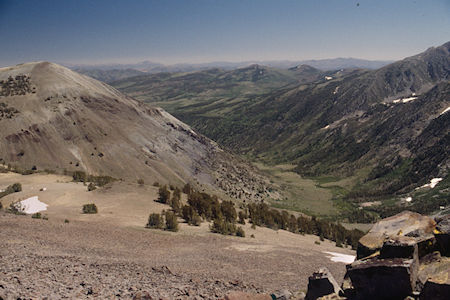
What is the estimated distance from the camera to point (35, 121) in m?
51.4

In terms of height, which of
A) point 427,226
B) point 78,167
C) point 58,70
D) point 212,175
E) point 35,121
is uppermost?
point 58,70

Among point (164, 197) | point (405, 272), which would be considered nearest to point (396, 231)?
point (405, 272)

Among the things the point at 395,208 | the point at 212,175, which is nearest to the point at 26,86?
the point at 212,175

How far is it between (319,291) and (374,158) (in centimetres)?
12495

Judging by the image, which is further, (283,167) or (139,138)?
(283,167)

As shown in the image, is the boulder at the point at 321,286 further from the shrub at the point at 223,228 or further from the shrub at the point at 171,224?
the shrub at the point at 223,228

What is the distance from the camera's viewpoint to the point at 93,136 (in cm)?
5394

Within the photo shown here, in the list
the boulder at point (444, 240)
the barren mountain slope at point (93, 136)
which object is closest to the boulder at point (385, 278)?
the boulder at point (444, 240)

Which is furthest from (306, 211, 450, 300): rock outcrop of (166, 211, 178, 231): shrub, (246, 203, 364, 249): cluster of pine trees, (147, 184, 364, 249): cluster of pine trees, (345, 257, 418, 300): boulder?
(246, 203, 364, 249): cluster of pine trees

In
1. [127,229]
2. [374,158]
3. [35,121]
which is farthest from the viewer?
[374,158]

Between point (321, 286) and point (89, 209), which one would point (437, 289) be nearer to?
point (321, 286)

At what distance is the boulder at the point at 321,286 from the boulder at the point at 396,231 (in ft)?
7.28

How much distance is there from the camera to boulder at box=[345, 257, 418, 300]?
8000 mm

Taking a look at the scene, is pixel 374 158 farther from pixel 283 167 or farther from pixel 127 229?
pixel 127 229
